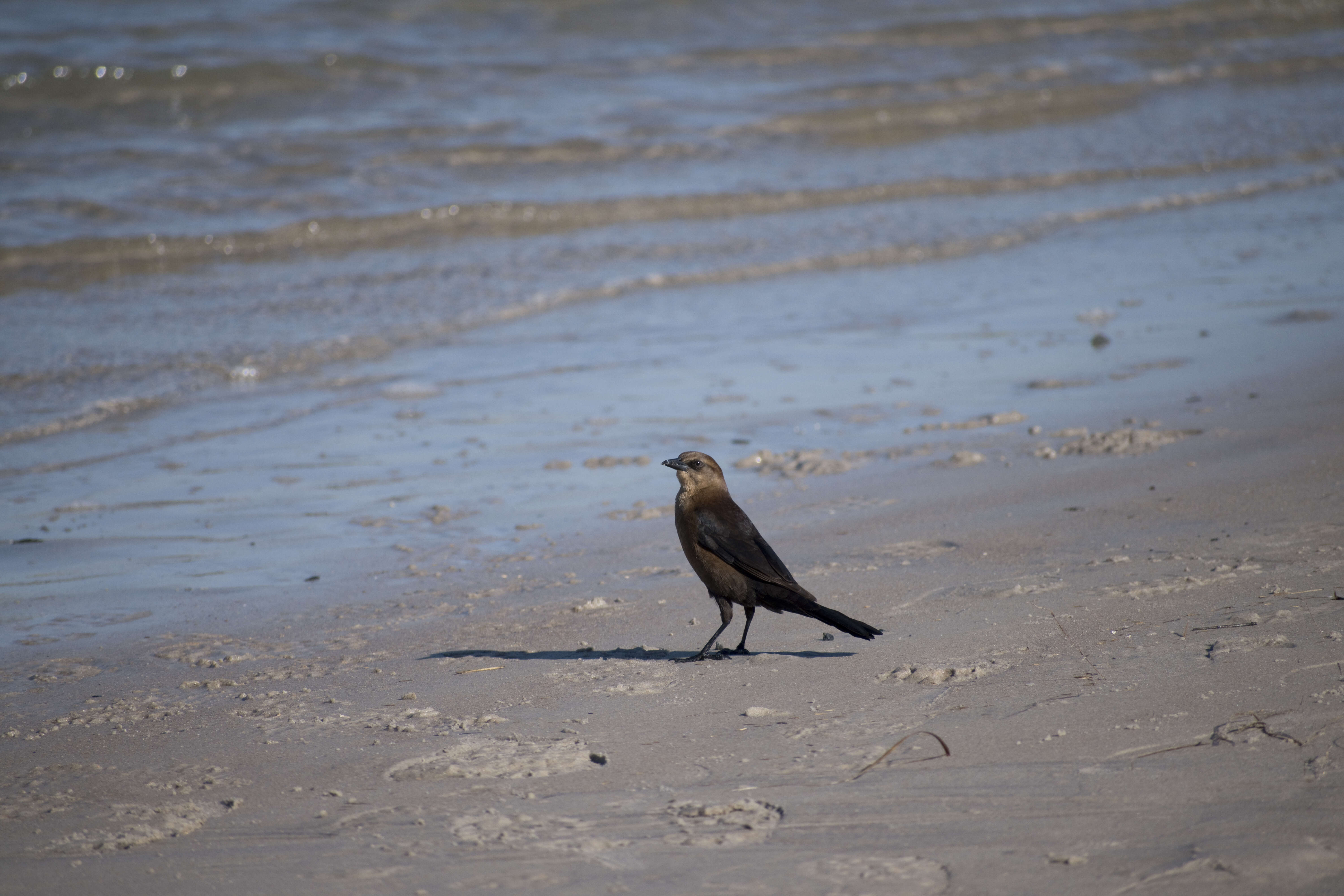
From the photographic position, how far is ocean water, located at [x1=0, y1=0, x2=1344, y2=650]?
6.20 m

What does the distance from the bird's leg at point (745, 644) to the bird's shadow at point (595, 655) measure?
0.5 inches

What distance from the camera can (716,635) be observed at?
13.8 feet

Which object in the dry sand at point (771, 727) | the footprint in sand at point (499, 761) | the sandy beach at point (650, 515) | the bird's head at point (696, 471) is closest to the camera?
the dry sand at point (771, 727)

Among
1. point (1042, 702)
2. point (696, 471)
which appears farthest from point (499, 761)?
point (696, 471)

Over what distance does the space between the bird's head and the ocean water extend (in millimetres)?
1047

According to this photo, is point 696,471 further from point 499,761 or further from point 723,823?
point 723,823

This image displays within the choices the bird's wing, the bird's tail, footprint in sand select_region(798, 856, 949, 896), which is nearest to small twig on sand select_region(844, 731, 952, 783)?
footprint in sand select_region(798, 856, 949, 896)

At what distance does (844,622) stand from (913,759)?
2.28 feet

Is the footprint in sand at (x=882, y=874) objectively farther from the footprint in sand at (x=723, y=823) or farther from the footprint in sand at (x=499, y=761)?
the footprint in sand at (x=499, y=761)

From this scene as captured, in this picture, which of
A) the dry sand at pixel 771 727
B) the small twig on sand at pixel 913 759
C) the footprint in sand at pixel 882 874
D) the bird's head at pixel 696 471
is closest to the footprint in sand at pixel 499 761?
the dry sand at pixel 771 727

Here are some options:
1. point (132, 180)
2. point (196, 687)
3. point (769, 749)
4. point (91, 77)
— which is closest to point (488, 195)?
point (132, 180)

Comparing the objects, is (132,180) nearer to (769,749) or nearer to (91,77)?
(91,77)

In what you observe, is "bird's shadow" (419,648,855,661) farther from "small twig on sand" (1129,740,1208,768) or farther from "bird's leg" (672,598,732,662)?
"small twig on sand" (1129,740,1208,768)

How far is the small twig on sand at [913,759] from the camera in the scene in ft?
10.2
